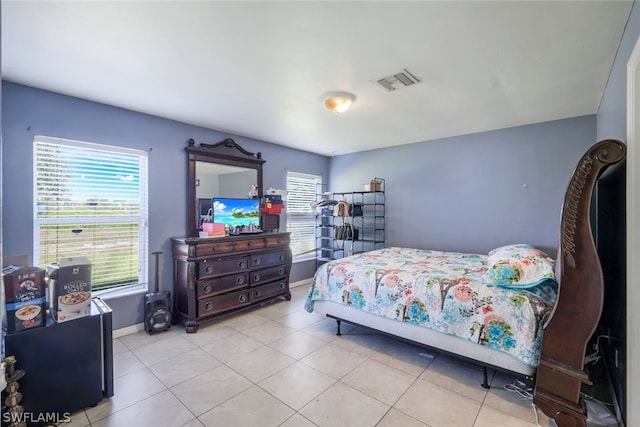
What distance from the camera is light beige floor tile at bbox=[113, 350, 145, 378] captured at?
2.71 m

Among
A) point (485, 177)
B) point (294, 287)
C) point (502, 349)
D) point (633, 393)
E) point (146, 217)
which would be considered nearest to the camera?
point (633, 393)

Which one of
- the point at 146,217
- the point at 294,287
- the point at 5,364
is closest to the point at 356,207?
the point at 294,287

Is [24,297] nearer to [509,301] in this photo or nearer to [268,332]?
[268,332]

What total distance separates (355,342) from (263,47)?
8.93ft

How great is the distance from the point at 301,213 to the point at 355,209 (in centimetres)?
92

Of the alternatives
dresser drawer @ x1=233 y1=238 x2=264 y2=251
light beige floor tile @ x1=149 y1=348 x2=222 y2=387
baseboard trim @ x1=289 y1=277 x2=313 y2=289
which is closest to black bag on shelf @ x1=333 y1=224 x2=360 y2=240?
baseboard trim @ x1=289 y1=277 x2=313 y2=289

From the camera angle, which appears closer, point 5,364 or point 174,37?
point 5,364

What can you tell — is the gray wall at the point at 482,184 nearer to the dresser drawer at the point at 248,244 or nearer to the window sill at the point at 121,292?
the dresser drawer at the point at 248,244

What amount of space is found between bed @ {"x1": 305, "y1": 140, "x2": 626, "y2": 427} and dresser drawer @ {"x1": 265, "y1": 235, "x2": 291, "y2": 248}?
1028mm

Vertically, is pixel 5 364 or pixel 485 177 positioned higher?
pixel 485 177

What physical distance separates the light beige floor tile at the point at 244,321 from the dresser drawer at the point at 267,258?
1.95 feet

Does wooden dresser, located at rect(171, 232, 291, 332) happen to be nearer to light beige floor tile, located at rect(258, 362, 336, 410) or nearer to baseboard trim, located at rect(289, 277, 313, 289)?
baseboard trim, located at rect(289, 277, 313, 289)

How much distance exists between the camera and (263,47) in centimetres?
227

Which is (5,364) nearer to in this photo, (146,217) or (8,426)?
(8,426)
